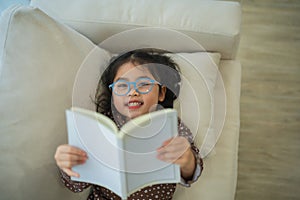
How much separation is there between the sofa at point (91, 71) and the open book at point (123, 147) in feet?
0.51

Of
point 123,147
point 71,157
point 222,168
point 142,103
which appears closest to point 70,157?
point 71,157

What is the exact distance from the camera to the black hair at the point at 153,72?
106 cm

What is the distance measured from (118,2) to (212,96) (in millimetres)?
444

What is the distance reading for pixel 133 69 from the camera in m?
1.00

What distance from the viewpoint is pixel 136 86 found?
961 mm

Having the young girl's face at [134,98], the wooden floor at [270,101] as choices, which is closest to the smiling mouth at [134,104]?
the young girl's face at [134,98]

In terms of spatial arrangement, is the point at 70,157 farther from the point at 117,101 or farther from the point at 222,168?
the point at 222,168

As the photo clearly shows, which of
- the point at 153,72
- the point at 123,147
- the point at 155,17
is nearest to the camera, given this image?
the point at 123,147

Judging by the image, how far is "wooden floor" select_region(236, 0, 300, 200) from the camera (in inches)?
57.6

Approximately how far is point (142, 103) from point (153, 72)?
0.12 metres

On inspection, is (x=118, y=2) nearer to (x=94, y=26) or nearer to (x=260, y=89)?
(x=94, y=26)

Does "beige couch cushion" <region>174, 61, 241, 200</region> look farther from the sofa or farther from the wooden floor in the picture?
the wooden floor

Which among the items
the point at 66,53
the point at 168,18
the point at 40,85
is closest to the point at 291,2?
the point at 168,18

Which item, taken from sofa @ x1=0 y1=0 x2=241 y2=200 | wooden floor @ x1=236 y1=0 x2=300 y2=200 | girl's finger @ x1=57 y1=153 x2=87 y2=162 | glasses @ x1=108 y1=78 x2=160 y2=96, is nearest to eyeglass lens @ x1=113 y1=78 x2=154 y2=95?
glasses @ x1=108 y1=78 x2=160 y2=96
